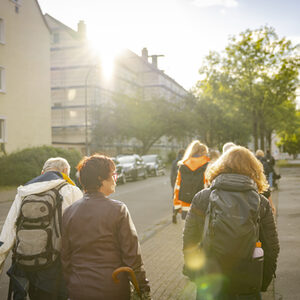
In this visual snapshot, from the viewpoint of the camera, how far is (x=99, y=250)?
2.63 meters

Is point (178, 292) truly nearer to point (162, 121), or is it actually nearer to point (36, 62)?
point (36, 62)

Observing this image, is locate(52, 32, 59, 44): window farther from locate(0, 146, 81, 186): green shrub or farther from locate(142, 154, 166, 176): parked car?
locate(0, 146, 81, 186): green shrub

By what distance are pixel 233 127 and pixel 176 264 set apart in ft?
187

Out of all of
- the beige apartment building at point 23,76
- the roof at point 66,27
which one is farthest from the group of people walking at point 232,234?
the roof at point 66,27

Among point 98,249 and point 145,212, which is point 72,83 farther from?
point 98,249

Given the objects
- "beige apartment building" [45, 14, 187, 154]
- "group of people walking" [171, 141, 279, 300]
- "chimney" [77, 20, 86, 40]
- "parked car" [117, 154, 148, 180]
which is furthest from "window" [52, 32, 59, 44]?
"group of people walking" [171, 141, 279, 300]

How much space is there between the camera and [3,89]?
1052 inches

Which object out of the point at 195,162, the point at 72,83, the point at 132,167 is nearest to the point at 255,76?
the point at 132,167

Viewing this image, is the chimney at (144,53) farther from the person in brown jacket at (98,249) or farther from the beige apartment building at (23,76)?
the person in brown jacket at (98,249)

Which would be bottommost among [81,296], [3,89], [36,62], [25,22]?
[81,296]

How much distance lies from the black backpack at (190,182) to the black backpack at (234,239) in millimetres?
4196

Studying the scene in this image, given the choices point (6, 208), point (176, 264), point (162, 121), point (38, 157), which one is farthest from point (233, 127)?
point (176, 264)

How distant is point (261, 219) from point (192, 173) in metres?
4.11

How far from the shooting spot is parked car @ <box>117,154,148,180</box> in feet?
83.0
